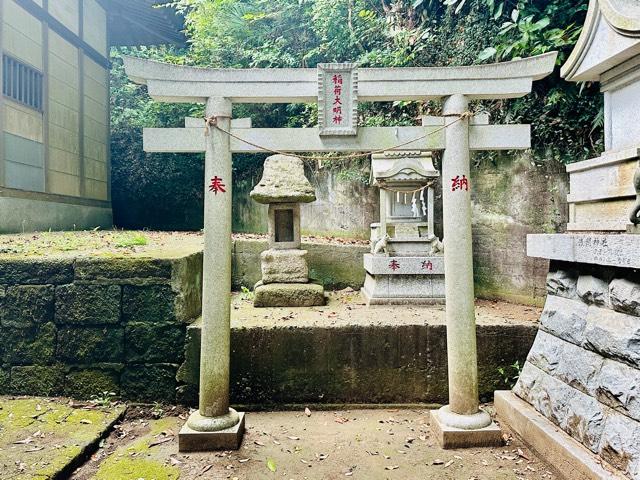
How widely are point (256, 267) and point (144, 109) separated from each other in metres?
7.44

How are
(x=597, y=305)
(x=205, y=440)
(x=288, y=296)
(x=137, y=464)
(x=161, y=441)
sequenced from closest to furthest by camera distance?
(x=597, y=305) → (x=137, y=464) → (x=205, y=440) → (x=161, y=441) → (x=288, y=296)

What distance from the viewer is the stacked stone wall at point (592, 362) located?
283 centimetres

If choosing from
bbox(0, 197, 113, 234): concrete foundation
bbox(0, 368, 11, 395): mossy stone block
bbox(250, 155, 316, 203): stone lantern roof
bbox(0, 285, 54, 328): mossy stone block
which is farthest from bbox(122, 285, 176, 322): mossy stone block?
bbox(0, 197, 113, 234): concrete foundation

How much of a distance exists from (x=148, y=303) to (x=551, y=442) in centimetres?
437

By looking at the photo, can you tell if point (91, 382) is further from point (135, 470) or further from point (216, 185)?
point (216, 185)

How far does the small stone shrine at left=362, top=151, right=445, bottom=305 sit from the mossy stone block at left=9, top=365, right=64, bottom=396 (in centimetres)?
436

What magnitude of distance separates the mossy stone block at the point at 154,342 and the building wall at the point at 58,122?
451cm

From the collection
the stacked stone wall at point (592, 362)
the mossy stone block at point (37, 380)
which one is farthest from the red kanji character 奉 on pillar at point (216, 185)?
the stacked stone wall at point (592, 362)

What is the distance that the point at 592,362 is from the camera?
322 centimetres

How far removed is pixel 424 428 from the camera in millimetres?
4637

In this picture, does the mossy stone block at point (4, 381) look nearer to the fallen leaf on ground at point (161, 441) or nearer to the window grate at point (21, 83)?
the fallen leaf on ground at point (161, 441)

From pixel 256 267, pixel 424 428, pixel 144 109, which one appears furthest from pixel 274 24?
pixel 424 428

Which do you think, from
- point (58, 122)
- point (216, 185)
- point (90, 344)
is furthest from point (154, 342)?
point (58, 122)

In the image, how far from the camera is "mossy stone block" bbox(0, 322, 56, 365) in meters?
4.91
